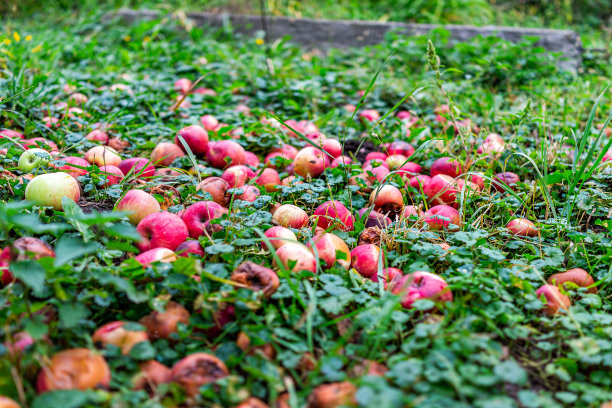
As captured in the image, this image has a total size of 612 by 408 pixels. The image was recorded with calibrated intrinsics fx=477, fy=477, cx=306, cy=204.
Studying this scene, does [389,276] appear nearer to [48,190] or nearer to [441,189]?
[441,189]

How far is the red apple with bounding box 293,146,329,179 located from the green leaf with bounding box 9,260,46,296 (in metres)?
1.61

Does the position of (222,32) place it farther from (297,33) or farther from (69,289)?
(69,289)

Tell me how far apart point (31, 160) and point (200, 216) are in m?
0.95

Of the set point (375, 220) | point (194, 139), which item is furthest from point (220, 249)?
point (194, 139)

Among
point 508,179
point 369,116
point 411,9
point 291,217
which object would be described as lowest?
point 291,217

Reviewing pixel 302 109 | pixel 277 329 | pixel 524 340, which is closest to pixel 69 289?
pixel 277 329

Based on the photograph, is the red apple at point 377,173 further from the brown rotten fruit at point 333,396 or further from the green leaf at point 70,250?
the green leaf at point 70,250

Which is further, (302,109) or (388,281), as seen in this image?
(302,109)

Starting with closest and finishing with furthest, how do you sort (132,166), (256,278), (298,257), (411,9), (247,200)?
(256,278)
(298,257)
(247,200)
(132,166)
(411,9)

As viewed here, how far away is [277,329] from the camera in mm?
1442

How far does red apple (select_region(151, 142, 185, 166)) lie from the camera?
2.72m

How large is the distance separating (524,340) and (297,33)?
5.18 meters

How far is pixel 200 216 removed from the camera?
208cm

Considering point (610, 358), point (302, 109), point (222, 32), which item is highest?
point (222, 32)
